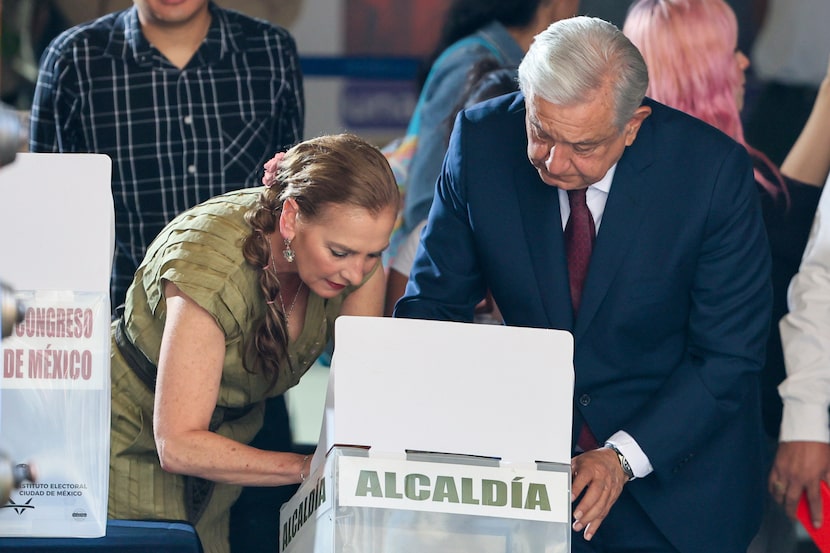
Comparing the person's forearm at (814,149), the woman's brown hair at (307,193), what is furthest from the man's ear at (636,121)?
the person's forearm at (814,149)

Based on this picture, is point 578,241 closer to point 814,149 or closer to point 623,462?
point 623,462

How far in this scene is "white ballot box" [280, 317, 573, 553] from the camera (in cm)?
188

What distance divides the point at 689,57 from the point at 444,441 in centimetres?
168

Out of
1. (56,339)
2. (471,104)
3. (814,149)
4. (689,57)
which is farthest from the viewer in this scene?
(814,149)

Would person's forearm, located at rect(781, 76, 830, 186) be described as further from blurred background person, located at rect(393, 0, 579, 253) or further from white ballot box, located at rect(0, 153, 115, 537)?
white ballot box, located at rect(0, 153, 115, 537)

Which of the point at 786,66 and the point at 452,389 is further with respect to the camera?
the point at 786,66

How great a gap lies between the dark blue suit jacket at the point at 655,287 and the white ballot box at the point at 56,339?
24.7 inches

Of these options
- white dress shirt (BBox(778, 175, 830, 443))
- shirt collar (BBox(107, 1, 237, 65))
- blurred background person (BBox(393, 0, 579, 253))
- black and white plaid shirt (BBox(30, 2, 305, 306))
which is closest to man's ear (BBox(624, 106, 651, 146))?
white dress shirt (BBox(778, 175, 830, 443))

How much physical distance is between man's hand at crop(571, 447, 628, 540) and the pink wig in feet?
4.35

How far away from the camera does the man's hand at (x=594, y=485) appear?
82.6 inches

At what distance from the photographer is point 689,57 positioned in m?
3.25

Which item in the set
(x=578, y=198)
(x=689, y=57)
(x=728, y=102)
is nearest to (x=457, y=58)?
(x=689, y=57)

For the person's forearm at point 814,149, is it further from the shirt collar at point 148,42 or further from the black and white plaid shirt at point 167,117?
the shirt collar at point 148,42

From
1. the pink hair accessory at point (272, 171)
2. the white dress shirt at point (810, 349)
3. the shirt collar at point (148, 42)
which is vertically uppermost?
the pink hair accessory at point (272, 171)
